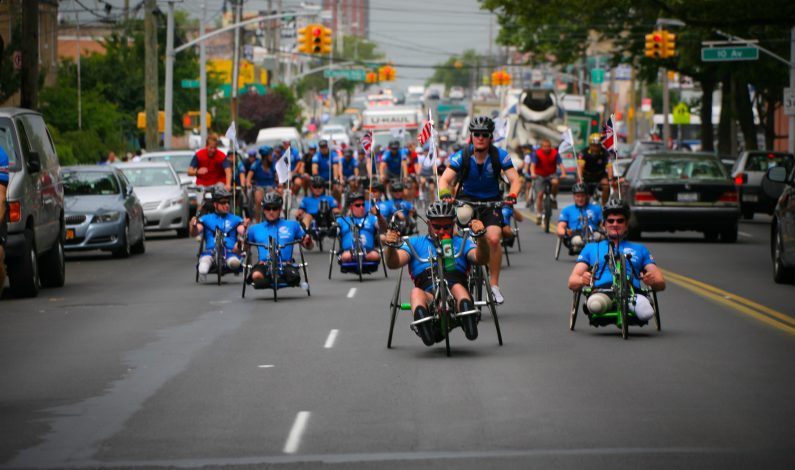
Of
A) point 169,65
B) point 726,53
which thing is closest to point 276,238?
point 726,53

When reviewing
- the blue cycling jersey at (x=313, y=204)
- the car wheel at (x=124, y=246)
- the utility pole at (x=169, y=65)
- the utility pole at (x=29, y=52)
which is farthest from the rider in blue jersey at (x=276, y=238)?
the utility pole at (x=169, y=65)

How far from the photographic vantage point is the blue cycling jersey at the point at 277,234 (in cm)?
→ 1895

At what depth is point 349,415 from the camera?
10430 millimetres

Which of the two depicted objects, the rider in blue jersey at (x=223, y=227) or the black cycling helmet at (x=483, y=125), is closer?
the black cycling helmet at (x=483, y=125)

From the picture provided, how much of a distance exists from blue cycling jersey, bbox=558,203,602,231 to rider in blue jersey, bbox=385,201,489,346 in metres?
10.1

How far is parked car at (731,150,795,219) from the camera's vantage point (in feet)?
130

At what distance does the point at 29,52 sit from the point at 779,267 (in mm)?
15106

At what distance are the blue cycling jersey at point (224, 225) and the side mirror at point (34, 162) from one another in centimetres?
229

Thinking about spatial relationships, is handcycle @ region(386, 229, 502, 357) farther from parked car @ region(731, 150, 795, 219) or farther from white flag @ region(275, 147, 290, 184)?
parked car @ region(731, 150, 795, 219)

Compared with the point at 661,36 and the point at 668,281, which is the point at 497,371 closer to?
the point at 668,281

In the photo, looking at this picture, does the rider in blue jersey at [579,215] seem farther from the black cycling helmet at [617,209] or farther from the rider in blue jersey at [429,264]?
the rider in blue jersey at [429,264]

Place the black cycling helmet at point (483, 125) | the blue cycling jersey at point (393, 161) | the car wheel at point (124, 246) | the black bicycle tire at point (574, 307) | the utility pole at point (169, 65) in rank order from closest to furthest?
the black bicycle tire at point (574, 307) → the black cycling helmet at point (483, 125) → the car wheel at point (124, 246) → the blue cycling jersey at point (393, 161) → the utility pole at point (169, 65)

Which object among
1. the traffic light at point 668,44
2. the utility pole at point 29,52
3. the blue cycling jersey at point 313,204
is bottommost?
the blue cycling jersey at point 313,204

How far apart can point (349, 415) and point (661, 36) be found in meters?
42.3
